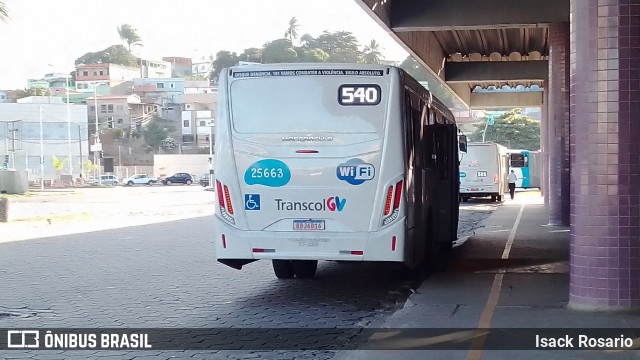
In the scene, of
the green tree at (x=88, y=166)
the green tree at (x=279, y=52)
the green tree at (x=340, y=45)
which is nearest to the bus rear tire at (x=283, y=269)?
the green tree at (x=88, y=166)

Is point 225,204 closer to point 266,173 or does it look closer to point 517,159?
point 266,173

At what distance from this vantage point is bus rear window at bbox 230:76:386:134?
9.54 m

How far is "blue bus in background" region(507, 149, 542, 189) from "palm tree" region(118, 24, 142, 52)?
115743 millimetres

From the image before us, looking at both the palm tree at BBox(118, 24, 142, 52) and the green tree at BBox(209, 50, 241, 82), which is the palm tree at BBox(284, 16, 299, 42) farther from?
the palm tree at BBox(118, 24, 142, 52)

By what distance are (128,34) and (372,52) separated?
2388 inches

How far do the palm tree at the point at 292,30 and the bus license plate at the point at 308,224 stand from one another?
130180mm

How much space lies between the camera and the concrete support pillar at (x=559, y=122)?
816 inches

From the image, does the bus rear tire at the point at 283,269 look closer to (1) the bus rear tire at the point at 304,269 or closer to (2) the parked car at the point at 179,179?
(1) the bus rear tire at the point at 304,269

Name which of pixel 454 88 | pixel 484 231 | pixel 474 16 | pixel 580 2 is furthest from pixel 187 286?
pixel 454 88

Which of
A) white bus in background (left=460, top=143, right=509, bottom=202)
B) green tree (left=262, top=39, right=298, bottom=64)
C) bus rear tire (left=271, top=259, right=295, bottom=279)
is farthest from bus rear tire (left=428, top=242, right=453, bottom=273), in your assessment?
green tree (left=262, top=39, right=298, bottom=64)

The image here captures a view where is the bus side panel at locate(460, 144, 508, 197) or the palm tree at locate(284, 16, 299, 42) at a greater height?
the palm tree at locate(284, 16, 299, 42)

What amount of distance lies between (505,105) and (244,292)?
39.4m

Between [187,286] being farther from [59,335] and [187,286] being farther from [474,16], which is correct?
[474,16]

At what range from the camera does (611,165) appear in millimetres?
8016
